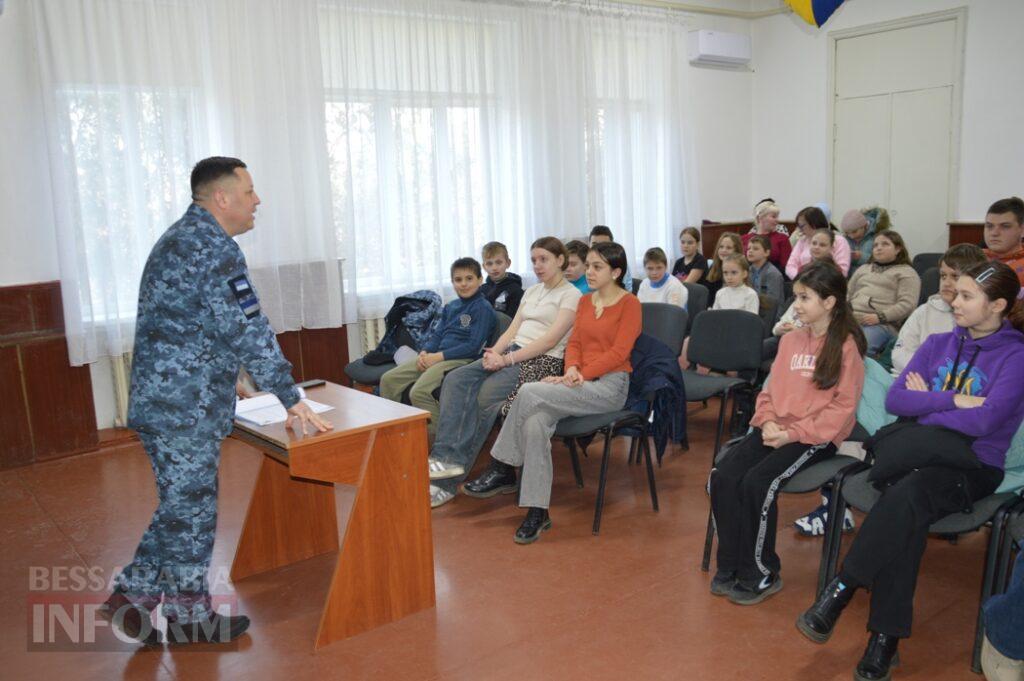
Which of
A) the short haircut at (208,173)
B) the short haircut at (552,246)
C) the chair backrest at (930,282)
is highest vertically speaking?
the short haircut at (208,173)

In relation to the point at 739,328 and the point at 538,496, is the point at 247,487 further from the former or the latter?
the point at 739,328

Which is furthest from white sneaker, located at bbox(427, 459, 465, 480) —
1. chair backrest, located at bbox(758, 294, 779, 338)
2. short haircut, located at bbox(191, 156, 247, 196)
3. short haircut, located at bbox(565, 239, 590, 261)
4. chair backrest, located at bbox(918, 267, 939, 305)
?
chair backrest, located at bbox(918, 267, 939, 305)

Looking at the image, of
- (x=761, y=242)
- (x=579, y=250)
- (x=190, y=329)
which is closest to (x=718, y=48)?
(x=761, y=242)

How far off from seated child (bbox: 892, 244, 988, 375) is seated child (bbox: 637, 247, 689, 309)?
1710 mm

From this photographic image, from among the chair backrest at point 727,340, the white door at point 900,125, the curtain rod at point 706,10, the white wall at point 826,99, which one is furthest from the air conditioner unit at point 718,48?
the chair backrest at point 727,340

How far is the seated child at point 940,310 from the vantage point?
3289 mm

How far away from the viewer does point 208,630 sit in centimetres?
270

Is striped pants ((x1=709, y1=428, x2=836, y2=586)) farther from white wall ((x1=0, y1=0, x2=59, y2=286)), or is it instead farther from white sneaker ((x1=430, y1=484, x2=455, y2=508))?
white wall ((x1=0, y1=0, x2=59, y2=286))

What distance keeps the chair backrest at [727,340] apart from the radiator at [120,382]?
3.31 m

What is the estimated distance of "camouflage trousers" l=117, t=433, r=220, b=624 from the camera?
2557mm

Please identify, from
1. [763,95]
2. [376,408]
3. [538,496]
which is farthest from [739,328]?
[763,95]

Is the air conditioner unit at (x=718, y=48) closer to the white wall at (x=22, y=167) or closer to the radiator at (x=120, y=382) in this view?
the white wall at (x=22, y=167)

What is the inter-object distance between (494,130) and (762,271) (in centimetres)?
221

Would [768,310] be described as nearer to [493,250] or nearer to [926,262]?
[926,262]
